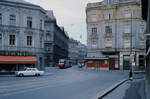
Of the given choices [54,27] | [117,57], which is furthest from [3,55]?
[54,27]

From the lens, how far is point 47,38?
213 feet

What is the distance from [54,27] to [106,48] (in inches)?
1216

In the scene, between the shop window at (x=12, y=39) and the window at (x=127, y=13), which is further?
the window at (x=127, y=13)

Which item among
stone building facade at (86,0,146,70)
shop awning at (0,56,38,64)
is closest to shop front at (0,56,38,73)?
shop awning at (0,56,38,64)

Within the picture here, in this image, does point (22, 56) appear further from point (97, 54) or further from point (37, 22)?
point (97, 54)

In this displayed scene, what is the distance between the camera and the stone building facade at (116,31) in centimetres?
3997

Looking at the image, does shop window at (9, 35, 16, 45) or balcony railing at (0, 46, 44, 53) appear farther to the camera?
shop window at (9, 35, 16, 45)

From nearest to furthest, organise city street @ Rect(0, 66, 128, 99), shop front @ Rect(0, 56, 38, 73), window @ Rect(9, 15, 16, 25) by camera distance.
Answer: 1. city street @ Rect(0, 66, 128, 99)
2. shop front @ Rect(0, 56, 38, 73)
3. window @ Rect(9, 15, 16, 25)

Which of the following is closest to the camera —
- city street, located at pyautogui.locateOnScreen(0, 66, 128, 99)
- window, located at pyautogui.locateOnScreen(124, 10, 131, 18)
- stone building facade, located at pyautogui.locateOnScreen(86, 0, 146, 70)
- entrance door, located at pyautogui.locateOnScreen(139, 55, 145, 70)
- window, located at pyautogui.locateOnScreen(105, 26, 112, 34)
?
city street, located at pyautogui.locateOnScreen(0, 66, 128, 99)

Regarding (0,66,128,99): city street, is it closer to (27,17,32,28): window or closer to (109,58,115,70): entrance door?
(27,17,32,28): window

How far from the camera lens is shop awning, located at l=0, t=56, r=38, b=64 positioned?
94.6 feet

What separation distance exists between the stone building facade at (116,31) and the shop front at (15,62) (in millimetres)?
18629

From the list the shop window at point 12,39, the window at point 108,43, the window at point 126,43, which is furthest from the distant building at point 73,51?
the shop window at point 12,39

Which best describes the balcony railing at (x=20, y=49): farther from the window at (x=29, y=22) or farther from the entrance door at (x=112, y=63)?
the entrance door at (x=112, y=63)
